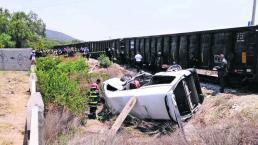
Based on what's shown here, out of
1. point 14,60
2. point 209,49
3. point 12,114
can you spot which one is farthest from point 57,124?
point 14,60

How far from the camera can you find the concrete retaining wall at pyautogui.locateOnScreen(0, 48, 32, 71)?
3906 centimetres

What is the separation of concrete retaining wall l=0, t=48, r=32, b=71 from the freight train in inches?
507

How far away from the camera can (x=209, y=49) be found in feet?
65.2

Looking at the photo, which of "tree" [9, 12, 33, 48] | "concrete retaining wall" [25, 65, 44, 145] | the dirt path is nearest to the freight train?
the dirt path

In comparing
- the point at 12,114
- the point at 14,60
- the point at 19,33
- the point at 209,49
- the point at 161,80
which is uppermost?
the point at 19,33

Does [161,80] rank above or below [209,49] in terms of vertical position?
below

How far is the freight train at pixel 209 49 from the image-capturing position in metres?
A: 16.8

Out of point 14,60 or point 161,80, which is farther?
point 14,60

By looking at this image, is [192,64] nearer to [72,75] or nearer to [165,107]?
[72,75]

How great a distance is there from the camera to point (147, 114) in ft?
43.0

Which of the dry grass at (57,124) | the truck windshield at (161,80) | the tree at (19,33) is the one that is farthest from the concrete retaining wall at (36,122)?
the tree at (19,33)

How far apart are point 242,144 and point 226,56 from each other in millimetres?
11191

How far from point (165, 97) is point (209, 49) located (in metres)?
8.49

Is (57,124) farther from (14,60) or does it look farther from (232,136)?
(14,60)
